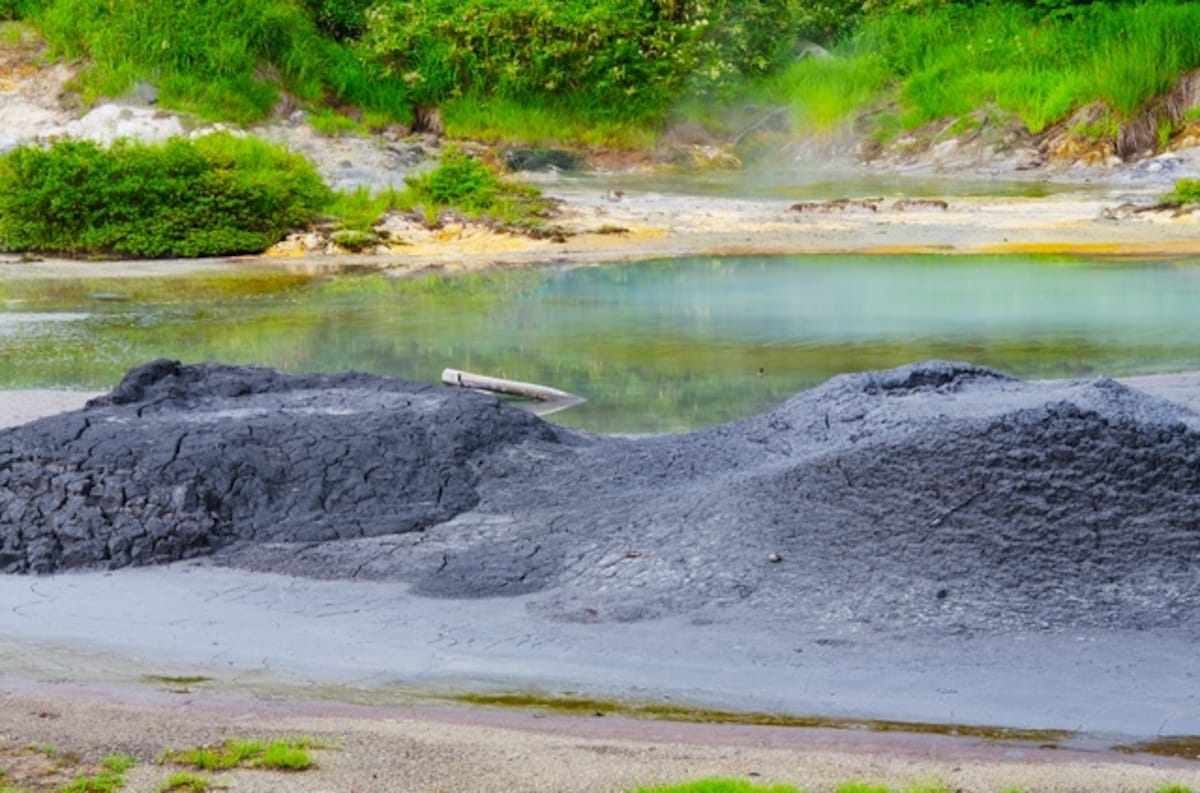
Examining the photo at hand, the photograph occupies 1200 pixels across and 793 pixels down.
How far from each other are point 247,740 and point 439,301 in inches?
434

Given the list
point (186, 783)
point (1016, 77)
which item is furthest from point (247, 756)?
point (1016, 77)

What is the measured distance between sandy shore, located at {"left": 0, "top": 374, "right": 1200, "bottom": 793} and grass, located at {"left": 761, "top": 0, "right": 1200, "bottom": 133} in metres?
20.3

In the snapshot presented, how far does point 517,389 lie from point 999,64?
18.1 m

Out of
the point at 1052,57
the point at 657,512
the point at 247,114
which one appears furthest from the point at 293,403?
the point at 1052,57

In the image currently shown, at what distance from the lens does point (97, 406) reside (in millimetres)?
9516

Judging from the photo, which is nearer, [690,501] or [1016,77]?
[690,501]

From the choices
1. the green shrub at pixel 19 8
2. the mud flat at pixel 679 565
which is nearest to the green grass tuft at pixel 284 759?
the mud flat at pixel 679 565

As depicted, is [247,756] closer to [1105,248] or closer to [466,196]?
[1105,248]

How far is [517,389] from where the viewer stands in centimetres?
1151

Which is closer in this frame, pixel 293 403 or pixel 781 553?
pixel 781 553

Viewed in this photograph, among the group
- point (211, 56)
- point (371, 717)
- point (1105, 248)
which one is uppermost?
point (211, 56)

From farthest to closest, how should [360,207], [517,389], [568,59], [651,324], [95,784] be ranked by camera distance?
[568,59] → [360,207] → [651,324] → [517,389] → [95,784]

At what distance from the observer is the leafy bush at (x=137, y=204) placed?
19453 millimetres

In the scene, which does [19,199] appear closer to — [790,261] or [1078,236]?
[790,261]
